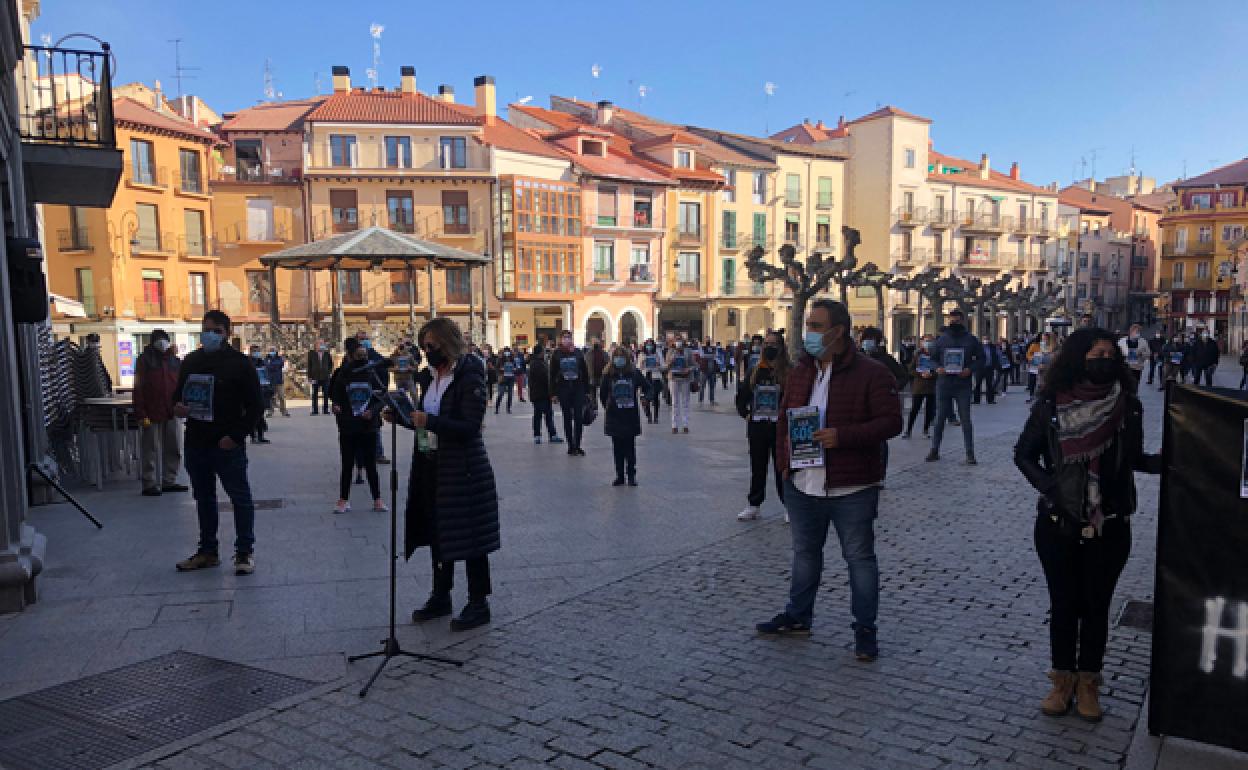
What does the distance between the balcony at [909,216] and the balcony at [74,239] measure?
4344 centimetres

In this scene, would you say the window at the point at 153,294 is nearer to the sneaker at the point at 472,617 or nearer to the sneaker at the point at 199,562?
the sneaker at the point at 199,562

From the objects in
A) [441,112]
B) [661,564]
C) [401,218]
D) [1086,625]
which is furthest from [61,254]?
[1086,625]

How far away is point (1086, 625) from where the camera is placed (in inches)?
143

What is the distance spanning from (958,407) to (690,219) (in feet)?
126

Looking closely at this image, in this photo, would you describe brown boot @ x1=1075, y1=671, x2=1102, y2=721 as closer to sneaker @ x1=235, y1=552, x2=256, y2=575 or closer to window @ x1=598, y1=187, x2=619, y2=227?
sneaker @ x1=235, y1=552, x2=256, y2=575

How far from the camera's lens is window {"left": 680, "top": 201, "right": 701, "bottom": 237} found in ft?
156

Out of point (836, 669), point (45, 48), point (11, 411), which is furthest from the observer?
point (45, 48)

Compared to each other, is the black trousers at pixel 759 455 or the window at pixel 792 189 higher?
the window at pixel 792 189

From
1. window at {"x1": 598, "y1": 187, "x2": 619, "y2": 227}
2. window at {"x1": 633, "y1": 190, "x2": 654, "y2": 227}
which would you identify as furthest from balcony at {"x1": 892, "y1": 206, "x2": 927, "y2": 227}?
window at {"x1": 598, "y1": 187, "x2": 619, "y2": 227}

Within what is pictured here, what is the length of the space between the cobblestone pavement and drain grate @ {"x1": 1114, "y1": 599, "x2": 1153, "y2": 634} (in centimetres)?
18

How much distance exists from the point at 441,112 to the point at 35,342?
3418cm

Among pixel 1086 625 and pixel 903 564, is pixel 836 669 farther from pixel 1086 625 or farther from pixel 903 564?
pixel 903 564

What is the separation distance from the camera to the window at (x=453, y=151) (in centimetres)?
4047

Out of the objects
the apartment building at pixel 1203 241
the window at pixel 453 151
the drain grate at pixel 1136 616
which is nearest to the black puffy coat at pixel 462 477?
the drain grate at pixel 1136 616
